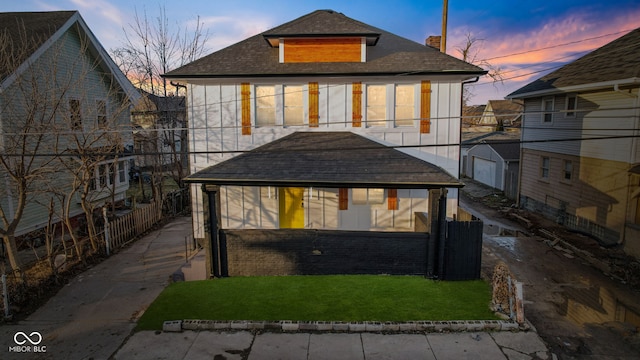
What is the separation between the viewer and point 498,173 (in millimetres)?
28578

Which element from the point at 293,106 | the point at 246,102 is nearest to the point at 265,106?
the point at 246,102

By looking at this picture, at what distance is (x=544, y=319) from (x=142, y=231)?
1575 centimetres

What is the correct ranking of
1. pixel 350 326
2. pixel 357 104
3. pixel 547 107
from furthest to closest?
pixel 547 107, pixel 357 104, pixel 350 326

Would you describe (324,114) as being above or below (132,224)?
above

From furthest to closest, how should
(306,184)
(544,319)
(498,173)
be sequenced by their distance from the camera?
(498,173)
(306,184)
(544,319)

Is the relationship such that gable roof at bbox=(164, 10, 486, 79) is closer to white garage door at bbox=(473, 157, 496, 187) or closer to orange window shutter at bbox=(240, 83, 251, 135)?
orange window shutter at bbox=(240, 83, 251, 135)

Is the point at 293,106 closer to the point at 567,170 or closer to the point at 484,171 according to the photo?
the point at 567,170

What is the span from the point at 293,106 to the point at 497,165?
64.9 ft

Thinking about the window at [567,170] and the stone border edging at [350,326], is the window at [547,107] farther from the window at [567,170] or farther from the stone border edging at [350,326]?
the stone border edging at [350,326]

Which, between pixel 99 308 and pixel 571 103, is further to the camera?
pixel 571 103

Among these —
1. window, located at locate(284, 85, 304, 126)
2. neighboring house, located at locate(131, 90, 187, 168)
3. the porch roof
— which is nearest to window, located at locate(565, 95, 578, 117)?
the porch roof

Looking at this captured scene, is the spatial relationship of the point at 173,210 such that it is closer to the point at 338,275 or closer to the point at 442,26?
the point at 338,275

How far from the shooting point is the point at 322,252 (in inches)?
474

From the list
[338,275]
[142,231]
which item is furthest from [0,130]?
[338,275]
